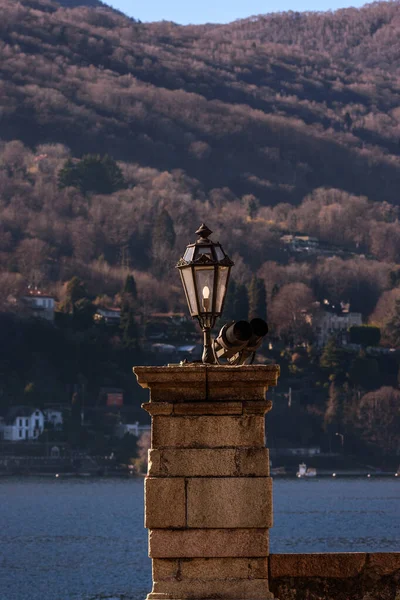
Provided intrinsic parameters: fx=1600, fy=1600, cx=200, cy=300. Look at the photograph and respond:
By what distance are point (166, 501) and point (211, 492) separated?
9.4 inches

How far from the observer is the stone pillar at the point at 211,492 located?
8.26 metres

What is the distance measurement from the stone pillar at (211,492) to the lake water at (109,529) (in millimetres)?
48828

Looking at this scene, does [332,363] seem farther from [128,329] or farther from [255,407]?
[255,407]

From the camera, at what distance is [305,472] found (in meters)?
150

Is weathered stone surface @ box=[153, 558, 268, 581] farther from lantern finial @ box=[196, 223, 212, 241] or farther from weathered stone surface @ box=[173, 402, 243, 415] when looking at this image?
lantern finial @ box=[196, 223, 212, 241]

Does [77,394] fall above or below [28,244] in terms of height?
below

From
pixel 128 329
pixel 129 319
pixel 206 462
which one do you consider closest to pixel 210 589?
pixel 206 462

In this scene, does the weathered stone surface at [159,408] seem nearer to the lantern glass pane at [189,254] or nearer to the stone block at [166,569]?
the stone block at [166,569]

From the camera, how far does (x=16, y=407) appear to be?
155750 millimetres

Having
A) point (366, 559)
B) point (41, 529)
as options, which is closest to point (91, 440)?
point (41, 529)

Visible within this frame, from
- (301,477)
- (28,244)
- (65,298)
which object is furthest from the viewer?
(28,244)

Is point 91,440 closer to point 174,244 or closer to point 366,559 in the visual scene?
point 174,244

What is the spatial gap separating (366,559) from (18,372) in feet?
514

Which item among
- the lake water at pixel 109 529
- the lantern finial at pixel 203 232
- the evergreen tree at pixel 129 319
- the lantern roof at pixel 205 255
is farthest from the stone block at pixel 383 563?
the evergreen tree at pixel 129 319
